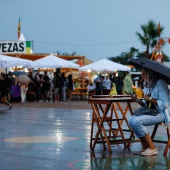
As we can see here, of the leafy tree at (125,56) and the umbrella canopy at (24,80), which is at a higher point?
the leafy tree at (125,56)

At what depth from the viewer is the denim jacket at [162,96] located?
9.68 metres

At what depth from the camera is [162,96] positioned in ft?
31.9

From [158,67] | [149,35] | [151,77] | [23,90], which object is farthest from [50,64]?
[149,35]

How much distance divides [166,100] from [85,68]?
27.4 meters

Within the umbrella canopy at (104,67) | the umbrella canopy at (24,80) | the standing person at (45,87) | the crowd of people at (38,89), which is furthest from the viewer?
the umbrella canopy at (104,67)

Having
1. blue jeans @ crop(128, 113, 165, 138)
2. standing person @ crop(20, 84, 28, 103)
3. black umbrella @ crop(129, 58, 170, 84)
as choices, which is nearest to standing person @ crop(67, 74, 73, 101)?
standing person @ crop(20, 84, 28, 103)

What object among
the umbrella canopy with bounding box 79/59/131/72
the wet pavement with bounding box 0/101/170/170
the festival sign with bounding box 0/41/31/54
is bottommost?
the wet pavement with bounding box 0/101/170/170

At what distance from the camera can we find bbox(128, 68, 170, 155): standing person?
31.8ft

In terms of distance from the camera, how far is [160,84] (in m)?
9.84

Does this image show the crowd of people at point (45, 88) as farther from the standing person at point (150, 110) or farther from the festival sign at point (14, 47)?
the standing person at point (150, 110)

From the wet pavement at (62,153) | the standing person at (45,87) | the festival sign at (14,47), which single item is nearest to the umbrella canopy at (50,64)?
the standing person at (45,87)

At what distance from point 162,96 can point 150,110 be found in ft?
1.11

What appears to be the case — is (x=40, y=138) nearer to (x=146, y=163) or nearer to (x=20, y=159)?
(x=20, y=159)

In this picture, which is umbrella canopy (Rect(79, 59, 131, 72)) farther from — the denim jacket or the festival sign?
the denim jacket
